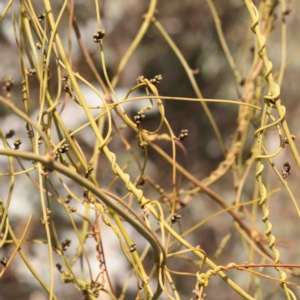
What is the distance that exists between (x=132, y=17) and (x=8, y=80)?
1.70 ft

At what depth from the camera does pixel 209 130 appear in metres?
0.75

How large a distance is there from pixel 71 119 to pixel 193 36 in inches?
10.9

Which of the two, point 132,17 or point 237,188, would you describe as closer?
point 237,188

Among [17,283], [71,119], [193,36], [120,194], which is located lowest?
[17,283]

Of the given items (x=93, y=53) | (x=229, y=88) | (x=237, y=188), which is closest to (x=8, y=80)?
(x=237, y=188)

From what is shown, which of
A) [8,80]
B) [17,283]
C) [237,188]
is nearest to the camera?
[8,80]

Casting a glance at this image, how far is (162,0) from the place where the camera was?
2.37 ft

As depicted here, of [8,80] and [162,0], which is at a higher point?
[162,0]

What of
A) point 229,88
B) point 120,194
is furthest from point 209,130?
point 120,194

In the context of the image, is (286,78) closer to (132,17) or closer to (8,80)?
(132,17)

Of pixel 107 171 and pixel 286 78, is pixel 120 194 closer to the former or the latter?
pixel 107 171

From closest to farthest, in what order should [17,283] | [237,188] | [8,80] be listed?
[8,80], [237,188], [17,283]

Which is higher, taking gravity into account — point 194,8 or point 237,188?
point 194,8

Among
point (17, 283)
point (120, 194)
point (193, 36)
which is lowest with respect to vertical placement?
point (17, 283)
